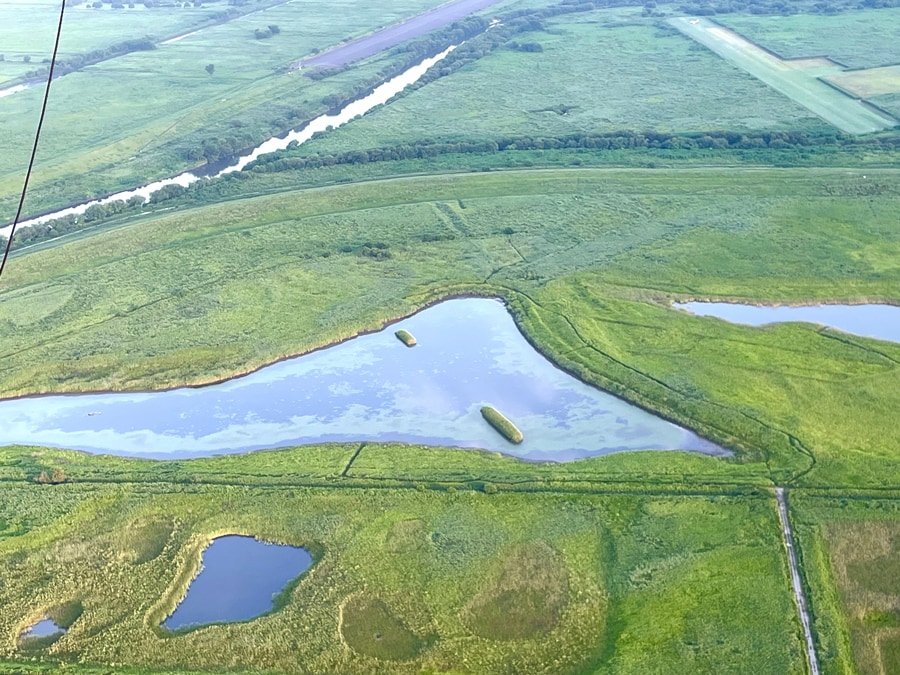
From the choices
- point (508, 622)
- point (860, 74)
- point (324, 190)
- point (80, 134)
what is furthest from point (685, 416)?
point (80, 134)

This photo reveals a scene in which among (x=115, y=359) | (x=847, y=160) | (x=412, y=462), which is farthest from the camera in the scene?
(x=847, y=160)

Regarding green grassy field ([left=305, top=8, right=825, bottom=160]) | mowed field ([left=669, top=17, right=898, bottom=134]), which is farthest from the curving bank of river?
mowed field ([left=669, top=17, right=898, bottom=134])

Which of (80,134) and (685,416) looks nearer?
(685,416)

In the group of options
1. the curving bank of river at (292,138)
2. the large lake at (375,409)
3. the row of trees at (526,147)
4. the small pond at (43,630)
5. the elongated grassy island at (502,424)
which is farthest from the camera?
the curving bank of river at (292,138)

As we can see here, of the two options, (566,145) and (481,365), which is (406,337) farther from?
(566,145)

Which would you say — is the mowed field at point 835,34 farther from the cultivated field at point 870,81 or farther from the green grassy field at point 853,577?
the green grassy field at point 853,577

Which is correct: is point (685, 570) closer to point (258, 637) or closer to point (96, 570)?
point (258, 637)

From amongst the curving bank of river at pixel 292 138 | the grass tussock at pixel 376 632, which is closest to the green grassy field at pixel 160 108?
the curving bank of river at pixel 292 138
